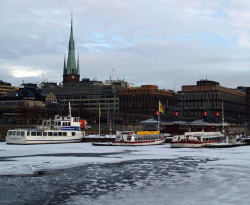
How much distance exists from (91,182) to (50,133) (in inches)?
3105

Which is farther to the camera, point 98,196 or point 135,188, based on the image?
point 135,188

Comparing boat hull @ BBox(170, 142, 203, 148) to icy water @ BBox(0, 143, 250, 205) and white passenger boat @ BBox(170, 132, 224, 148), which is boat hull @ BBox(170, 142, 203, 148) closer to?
white passenger boat @ BBox(170, 132, 224, 148)

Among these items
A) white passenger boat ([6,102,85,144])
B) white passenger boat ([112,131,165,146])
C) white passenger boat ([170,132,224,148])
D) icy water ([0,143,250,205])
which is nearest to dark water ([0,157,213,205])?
icy water ([0,143,250,205])

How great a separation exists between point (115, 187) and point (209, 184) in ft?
27.2

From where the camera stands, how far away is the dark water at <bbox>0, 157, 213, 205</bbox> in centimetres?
3550

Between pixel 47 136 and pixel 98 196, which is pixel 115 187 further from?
pixel 47 136

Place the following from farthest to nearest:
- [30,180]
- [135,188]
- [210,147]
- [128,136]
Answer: [128,136]
[210,147]
[30,180]
[135,188]

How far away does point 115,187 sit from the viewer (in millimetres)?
40344

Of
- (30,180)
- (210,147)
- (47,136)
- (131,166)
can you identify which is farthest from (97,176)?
(47,136)

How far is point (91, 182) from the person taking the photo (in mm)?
43250

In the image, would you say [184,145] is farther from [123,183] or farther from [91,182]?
[91,182]

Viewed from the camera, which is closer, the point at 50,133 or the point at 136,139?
the point at 136,139

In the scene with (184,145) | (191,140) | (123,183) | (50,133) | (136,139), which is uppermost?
(50,133)

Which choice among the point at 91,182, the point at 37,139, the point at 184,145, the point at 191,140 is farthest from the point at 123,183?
the point at 37,139
